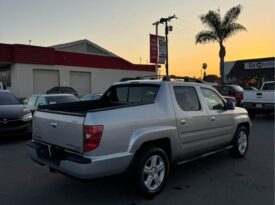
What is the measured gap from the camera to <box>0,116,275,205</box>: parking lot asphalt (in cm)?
496

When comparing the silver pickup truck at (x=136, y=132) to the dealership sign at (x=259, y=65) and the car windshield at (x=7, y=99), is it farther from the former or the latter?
the dealership sign at (x=259, y=65)

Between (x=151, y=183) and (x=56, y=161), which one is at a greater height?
(x=56, y=161)

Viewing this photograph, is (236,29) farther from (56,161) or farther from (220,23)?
(56,161)

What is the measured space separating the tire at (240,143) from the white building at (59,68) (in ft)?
88.9

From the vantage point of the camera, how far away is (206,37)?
3250 cm

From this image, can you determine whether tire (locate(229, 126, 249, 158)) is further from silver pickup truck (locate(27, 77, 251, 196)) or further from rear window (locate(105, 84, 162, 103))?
rear window (locate(105, 84, 162, 103))

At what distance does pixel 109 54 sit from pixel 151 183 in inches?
1473

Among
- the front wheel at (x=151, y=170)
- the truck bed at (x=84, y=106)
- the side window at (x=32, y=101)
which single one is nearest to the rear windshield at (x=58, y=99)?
the side window at (x=32, y=101)

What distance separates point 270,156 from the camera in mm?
7820

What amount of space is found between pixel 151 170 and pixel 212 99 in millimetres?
2348

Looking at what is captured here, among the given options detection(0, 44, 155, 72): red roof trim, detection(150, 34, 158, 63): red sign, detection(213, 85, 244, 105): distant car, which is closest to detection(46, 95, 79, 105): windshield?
detection(150, 34, 158, 63): red sign

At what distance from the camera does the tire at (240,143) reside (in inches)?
291

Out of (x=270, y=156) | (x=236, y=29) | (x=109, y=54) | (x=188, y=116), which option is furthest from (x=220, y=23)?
(x=188, y=116)

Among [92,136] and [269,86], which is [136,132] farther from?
[269,86]
